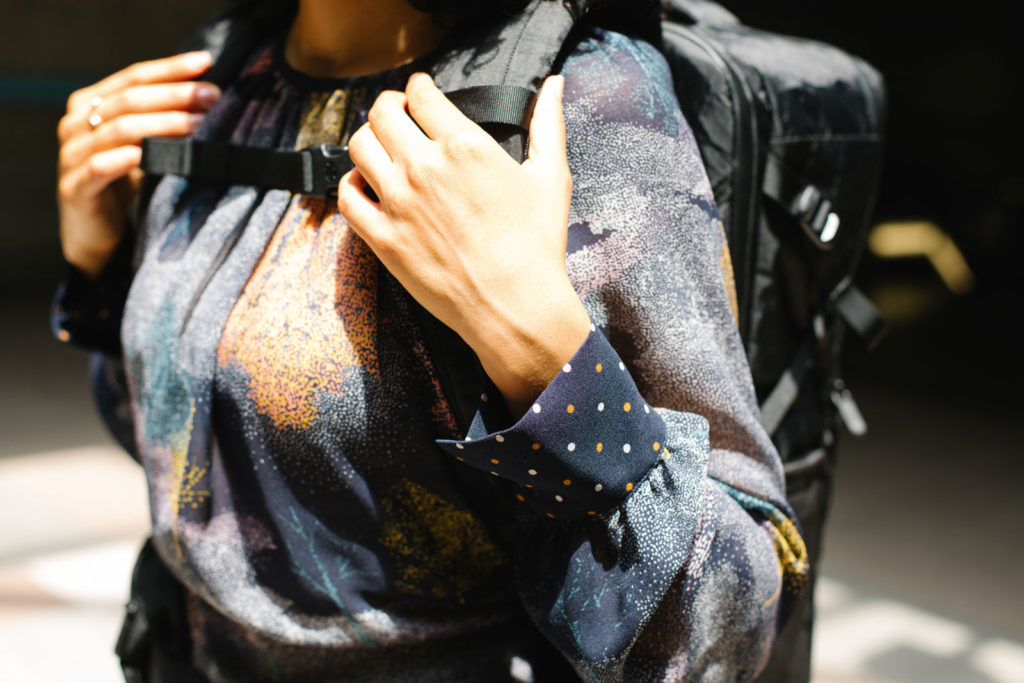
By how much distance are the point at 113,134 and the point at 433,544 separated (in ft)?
1.80

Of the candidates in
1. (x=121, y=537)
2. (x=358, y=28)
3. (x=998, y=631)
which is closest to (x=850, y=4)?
(x=998, y=631)

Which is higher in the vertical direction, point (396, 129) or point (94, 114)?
point (396, 129)

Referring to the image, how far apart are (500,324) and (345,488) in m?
0.22

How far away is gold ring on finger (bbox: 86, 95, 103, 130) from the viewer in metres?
0.90

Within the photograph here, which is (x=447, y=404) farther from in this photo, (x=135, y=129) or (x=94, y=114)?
(x=94, y=114)

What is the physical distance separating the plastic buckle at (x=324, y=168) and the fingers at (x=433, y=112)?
0.08 meters

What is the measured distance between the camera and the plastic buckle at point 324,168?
2.11 feet

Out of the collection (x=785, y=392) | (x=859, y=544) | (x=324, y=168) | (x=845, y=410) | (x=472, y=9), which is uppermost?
(x=472, y=9)


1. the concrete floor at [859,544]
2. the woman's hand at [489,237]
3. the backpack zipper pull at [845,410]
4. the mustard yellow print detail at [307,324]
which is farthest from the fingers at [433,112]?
the concrete floor at [859,544]

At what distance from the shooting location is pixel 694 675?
622mm

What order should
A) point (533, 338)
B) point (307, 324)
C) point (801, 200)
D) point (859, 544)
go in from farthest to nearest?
point (859, 544) < point (801, 200) < point (307, 324) < point (533, 338)

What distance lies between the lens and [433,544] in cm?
66

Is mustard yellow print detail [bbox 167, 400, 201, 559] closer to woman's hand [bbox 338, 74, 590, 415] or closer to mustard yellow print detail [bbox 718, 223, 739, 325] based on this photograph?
woman's hand [bbox 338, 74, 590, 415]

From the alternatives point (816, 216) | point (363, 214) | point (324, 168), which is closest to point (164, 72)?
point (324, 168)
